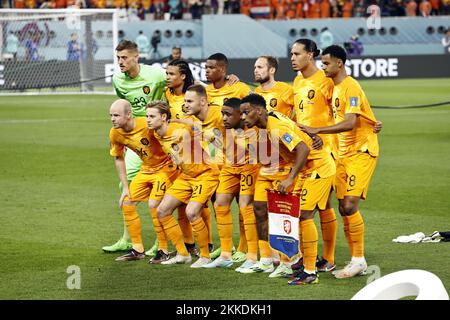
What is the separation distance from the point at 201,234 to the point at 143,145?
1151 millimetres

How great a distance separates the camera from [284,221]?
8.84m

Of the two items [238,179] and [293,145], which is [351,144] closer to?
[293,145]

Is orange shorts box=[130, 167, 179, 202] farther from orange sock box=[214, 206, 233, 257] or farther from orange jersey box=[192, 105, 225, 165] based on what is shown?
orange sock box=[214, 206, 233, 257]

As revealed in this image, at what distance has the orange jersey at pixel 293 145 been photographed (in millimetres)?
8797

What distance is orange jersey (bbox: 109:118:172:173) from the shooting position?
1022 centimetres

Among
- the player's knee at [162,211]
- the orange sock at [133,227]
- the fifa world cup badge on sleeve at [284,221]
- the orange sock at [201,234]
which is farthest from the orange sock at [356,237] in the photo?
the orange sock at [133,227]

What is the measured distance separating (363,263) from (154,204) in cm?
234

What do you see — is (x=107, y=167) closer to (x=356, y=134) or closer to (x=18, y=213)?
(x=18, y=213)

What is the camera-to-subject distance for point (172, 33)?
44.4 metres

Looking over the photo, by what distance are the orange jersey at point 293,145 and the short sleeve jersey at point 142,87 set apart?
7.49 feet

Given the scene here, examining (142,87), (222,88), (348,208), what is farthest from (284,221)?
(142,87)

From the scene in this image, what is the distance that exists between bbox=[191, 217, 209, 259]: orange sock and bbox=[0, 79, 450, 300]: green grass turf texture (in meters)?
0.24


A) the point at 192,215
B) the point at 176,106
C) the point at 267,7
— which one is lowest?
A: the point at 192,215
